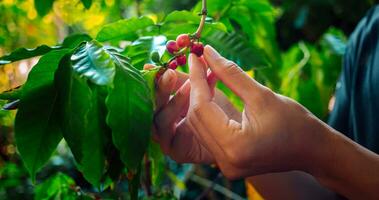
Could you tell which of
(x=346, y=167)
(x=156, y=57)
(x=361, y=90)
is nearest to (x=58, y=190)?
(x=156, y=57)

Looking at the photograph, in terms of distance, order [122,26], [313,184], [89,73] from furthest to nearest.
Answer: [313,184]
[122,26]
[89,73]

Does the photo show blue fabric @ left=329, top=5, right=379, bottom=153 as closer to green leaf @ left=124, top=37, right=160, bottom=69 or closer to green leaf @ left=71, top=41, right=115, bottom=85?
green leaf @ left=124, top=37, right=160, bottom=69

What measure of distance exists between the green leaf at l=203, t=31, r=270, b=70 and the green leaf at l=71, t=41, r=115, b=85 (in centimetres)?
30

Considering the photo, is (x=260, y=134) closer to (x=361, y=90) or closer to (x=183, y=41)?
(x=183, y=41)

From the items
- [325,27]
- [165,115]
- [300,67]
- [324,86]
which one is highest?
[165,115]

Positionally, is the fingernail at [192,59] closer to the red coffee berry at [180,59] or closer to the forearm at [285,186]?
the red coffee berry at [180,59]

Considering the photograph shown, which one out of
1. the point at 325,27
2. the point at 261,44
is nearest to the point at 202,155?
the point at 261,44

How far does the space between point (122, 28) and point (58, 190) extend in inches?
11.0

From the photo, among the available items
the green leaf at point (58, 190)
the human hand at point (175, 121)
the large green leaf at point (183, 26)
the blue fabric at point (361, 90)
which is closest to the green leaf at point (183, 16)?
the large green leaf at point (183, 26)

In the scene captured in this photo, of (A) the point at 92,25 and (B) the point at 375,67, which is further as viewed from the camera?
(A) the point at 92,25

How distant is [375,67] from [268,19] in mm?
257

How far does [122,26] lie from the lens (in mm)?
654

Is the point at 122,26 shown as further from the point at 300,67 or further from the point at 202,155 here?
the point at 300,67

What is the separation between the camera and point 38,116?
18.7 inches
